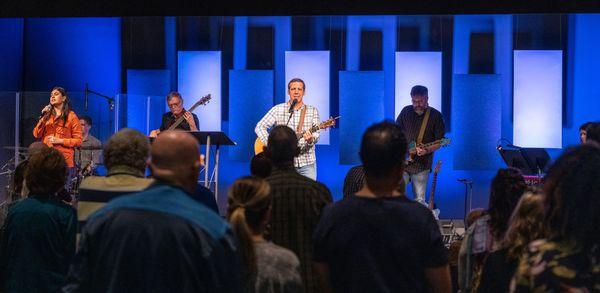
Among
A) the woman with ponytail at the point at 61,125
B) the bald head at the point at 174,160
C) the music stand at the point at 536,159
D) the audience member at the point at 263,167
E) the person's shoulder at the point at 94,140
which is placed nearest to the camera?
the bald head at the point at 174,160

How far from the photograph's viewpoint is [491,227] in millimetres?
4121

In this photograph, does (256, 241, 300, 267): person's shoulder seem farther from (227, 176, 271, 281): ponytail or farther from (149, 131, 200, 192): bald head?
(149, 131, 200, 192): bald head

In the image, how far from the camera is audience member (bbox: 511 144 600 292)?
2799 mm

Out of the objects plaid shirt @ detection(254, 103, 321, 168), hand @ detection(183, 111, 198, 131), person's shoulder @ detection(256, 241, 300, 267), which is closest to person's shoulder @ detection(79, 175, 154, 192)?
person's shoulder @ detection(256, 241, 300, 267)

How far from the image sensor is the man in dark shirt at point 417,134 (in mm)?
9523

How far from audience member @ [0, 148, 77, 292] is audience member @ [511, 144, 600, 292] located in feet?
8.54

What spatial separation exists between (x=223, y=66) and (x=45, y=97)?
2.64m

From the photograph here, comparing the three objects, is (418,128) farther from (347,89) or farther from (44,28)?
(44,28)

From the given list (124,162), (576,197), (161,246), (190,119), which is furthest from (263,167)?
(190,119)

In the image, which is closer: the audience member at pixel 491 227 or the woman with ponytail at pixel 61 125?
the audience member at pixel 491 227

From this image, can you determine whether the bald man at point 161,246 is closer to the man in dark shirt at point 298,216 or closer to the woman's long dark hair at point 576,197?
the woman's long dark hair at point 576,197

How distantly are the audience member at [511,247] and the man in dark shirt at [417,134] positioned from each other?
18.3ft

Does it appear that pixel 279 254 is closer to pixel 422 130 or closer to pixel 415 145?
pixel 415 145

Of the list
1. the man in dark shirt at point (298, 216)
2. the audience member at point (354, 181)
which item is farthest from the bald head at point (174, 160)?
the audience member at point (354, 181)
